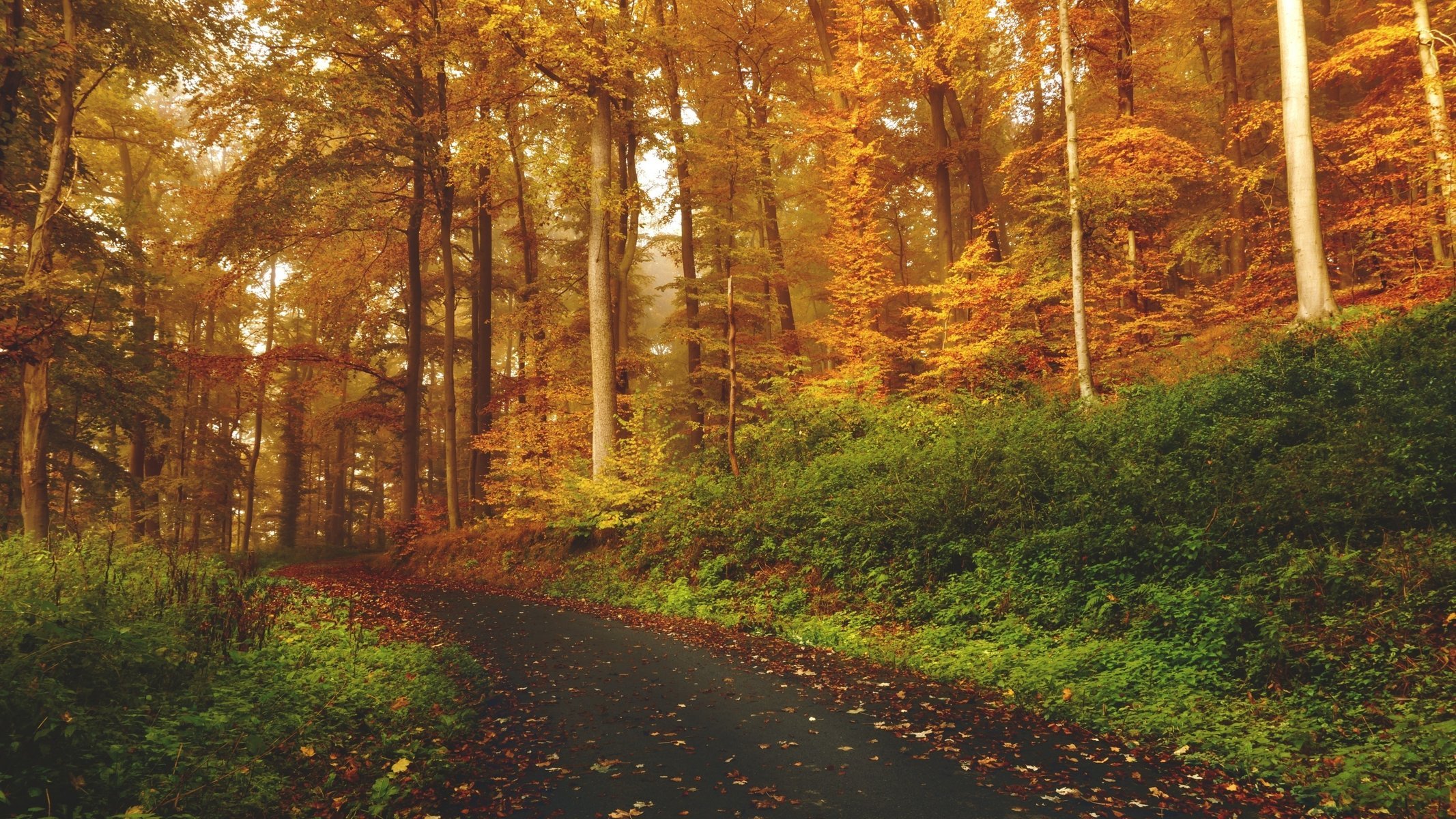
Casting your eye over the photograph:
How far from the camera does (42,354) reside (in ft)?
34.0

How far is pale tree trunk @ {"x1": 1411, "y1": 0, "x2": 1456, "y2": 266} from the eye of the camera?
1162cm

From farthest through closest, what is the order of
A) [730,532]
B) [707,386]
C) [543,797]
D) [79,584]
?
[707,386] < [730,532] < [79,584] < [543,797]

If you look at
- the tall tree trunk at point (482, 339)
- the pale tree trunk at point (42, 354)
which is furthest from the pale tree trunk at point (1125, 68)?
the pale tree trunk at point (42, 354)

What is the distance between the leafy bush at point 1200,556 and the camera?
202 inches

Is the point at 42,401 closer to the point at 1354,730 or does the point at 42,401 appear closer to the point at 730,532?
the point at 730,532

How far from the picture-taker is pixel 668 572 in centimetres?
1368

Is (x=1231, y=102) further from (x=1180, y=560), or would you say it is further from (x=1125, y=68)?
(x=1180, y=560)

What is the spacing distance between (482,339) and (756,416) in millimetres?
10520

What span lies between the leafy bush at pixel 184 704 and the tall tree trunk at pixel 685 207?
12306mm

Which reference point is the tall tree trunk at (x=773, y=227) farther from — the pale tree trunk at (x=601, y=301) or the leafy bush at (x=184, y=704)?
the leafy bush at (x=184, y=704)

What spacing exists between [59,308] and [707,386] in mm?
15199

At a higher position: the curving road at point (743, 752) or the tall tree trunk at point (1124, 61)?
the tall tree trunk at point (1124, 61)

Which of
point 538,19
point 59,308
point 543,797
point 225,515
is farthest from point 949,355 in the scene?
point 225,515

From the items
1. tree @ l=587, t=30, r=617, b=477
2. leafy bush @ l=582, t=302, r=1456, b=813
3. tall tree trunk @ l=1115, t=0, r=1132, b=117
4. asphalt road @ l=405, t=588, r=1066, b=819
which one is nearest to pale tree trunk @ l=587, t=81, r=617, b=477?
tree @ l=587, t=30, r=617, b=477
